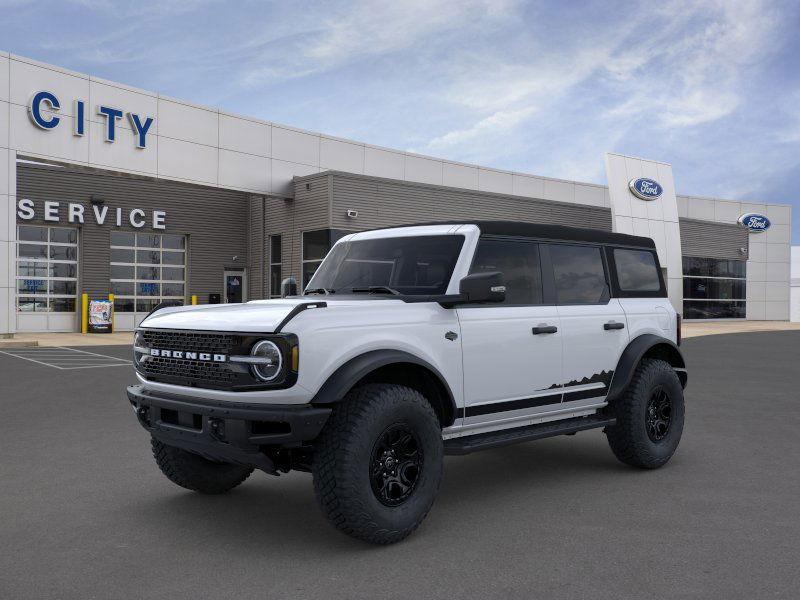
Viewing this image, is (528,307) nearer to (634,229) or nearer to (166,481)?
(166,481)

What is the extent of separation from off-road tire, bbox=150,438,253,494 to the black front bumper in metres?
0.88

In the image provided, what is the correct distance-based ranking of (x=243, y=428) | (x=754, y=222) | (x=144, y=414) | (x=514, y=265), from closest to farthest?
1. (x=243, y=428)
2. (x=144, y=414)
3. (x=514, y=265)
4. (x=754, y=222)

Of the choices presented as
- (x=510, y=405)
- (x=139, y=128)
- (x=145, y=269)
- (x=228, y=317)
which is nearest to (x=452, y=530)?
(x=510, y=405)

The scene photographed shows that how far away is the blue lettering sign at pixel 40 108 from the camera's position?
70.5 feet

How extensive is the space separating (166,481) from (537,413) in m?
2.83

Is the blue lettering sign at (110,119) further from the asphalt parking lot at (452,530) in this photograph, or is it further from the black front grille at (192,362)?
the black front grille at (192,362)

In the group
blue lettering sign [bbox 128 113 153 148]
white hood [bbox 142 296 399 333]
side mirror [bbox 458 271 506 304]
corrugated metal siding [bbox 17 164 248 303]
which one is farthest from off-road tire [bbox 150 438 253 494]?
corrugated metal siding [bbox 17 164 248 303]

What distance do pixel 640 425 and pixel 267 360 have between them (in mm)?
3267

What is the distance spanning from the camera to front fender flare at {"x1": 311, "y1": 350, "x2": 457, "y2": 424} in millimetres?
4129

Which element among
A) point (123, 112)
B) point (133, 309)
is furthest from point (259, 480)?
point (133, 309)

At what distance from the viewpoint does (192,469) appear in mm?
5309

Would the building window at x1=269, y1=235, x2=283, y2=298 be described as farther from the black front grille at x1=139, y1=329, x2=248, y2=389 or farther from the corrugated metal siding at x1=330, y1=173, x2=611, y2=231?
the black front grille at x1=139, y1=329, x2=248, y2=389

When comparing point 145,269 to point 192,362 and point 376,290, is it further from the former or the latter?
point 192,362

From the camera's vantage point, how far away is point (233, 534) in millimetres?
4605
